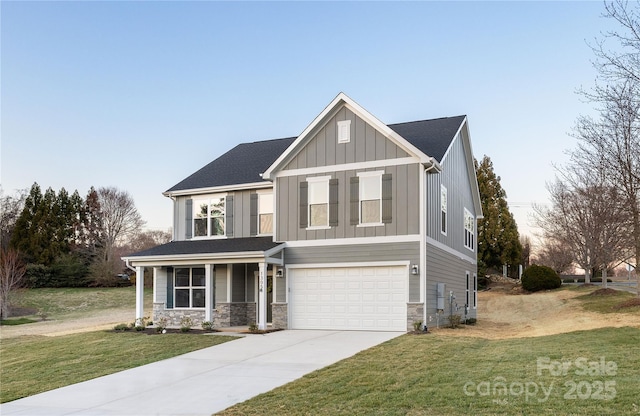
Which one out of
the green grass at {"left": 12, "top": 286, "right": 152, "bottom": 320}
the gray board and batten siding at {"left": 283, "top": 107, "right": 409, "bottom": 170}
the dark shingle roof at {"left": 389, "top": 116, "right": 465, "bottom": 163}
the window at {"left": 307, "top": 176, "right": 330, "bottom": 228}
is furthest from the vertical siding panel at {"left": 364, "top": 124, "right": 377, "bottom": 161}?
the green grass at {"left": 12, "top": 286, "right": 152, "bottom": 320}

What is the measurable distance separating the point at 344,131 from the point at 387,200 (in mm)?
2808

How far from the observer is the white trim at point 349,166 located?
18469mm

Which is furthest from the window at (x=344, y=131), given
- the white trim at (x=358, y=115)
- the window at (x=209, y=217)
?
the window at (x=209, y=217)

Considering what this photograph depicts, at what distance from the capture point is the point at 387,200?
1866 cm

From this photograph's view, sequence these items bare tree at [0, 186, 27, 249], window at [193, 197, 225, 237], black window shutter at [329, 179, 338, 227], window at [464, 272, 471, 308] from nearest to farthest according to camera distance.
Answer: black window shutter at [329, 179, 338, 227] < window at [193, 197, 225, 237] < window at [464, 272, 471, 308] < bare tree at [0, 186, 27, 249]

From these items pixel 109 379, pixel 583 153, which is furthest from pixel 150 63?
pixel 583 153

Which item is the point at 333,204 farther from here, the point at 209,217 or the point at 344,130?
the point at 209,217

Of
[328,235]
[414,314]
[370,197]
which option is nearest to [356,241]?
[328,235]

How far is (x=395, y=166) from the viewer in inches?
732

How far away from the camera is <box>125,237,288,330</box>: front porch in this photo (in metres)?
20.0

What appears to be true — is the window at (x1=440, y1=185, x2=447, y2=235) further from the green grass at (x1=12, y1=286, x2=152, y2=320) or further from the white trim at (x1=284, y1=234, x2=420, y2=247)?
the green grass at (x1=12, y1=286, x2=152, y2=320)

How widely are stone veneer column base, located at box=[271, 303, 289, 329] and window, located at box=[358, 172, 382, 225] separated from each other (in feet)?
13.0

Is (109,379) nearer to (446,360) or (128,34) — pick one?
(446,360)

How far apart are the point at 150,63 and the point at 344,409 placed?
762 inches
